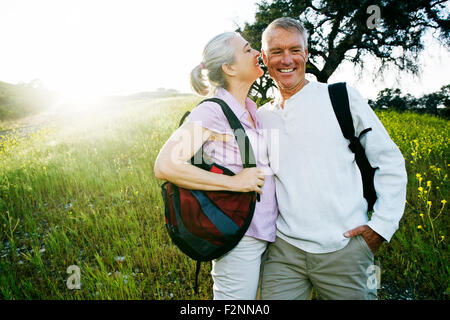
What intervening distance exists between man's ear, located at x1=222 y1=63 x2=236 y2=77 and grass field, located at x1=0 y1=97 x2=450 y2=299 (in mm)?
2094

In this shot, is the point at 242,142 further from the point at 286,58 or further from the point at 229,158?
the point at 286,58

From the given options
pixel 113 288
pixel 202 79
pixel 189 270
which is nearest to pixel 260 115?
pixel 202 79

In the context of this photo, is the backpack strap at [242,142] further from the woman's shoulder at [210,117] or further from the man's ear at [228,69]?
the man's ear at [228,69]

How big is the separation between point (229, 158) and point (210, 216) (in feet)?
1.35

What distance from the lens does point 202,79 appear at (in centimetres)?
203

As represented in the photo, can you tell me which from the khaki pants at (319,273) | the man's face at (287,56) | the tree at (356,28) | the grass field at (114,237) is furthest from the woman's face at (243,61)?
the tree at (356,28)

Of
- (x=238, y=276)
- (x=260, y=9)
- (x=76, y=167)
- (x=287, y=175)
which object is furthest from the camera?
(x=260, y=9)

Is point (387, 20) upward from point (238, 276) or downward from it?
upward

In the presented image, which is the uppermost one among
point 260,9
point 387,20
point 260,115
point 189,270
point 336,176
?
point 260,9

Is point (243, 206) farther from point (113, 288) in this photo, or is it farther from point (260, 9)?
point (260, 9)

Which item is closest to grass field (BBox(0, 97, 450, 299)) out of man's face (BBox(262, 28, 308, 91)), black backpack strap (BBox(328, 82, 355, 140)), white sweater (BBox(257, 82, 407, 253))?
white sweater (BBox(257, 82, 407, 253))

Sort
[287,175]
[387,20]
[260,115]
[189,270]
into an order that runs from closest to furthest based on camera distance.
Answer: [287,175]
[260,115]
[189,270]
[387,20]

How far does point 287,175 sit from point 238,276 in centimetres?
75

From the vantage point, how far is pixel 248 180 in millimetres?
1518
